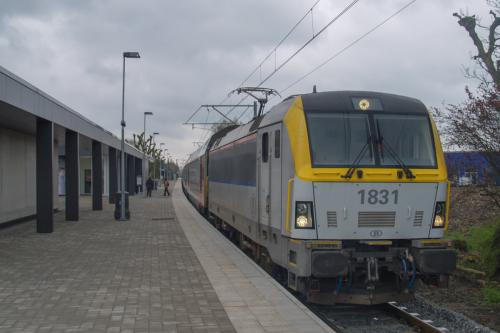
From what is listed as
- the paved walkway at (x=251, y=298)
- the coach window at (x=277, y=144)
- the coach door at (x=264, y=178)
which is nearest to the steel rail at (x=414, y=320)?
the paved walkway at (x=251, y=298)

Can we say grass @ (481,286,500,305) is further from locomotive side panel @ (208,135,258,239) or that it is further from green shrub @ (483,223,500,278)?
locomotive side panel @ (208,135,258,239)

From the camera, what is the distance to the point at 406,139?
8242 millimetres

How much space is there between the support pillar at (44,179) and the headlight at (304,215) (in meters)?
11.0

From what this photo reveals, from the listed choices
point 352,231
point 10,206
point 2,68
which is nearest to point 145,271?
point 352,231

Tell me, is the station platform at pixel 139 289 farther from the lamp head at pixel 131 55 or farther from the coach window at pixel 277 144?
the lamp head at pixel 131 55

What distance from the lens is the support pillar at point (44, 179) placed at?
1653 cm

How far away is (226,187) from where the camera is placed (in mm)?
14617

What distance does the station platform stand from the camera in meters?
6.48

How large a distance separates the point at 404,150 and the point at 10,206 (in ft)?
49.7

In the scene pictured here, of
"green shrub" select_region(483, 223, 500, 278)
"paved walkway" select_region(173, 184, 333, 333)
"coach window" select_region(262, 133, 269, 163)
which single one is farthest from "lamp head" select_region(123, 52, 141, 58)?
"green shrub" select_region(483, 223, 500, 278)

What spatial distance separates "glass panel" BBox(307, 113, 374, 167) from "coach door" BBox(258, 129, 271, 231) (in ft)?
4.46

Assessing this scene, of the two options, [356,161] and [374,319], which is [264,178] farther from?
[374,319]

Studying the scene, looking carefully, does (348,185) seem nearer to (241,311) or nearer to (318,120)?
(318,120)

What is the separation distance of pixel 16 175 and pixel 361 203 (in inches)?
617
